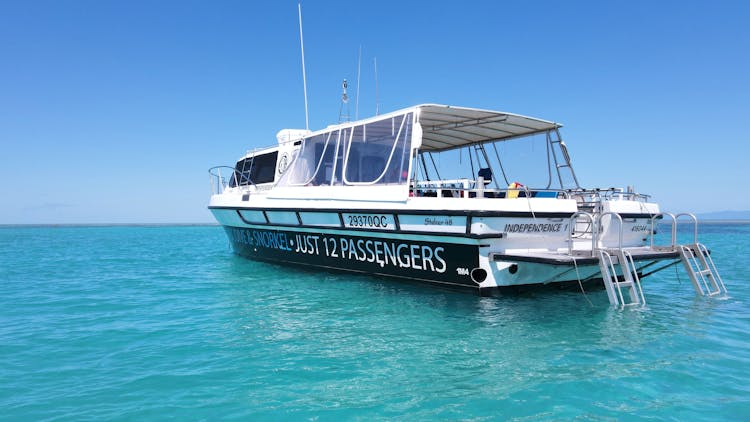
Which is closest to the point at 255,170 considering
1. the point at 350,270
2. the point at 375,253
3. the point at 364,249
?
the point at 350,270

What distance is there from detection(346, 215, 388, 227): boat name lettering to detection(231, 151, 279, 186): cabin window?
372 cm

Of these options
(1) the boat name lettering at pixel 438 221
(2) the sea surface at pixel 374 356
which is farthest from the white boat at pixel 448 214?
(2) the sea surface at pixel 374 356

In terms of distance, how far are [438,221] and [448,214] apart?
251 mm

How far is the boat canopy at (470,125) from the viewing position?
28.1 ft

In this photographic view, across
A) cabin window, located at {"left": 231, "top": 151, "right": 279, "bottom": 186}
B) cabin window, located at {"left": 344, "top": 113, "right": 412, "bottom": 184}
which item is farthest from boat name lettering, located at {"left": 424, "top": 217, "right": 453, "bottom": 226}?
cabin window, located at {"left": 231, "top": 151, "right": 279, "bottom": 186}

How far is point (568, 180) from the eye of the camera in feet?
32.2

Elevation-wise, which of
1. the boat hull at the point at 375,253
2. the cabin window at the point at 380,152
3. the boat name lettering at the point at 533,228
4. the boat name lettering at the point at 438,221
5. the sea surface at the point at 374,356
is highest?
the cabin window at the point at 380,152

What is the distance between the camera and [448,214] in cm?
737

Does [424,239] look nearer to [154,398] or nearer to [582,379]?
[582,379]

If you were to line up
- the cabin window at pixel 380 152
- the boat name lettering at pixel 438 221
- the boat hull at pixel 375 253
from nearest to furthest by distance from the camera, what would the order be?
the boat name lettering at pixel 438 221, the boat hull at pixel 375 253, the cabin window at pixel 380 152

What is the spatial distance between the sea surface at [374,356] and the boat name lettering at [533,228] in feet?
3.61

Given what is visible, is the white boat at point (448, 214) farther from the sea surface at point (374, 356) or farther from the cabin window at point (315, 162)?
the sea surface at point (374, 356)

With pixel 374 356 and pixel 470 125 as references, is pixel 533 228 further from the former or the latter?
pixel 374 356

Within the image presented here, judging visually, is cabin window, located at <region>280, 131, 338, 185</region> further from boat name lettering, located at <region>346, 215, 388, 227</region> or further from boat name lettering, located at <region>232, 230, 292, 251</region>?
boat name lettering, located at <region>232, 230, 292, 251</region>
